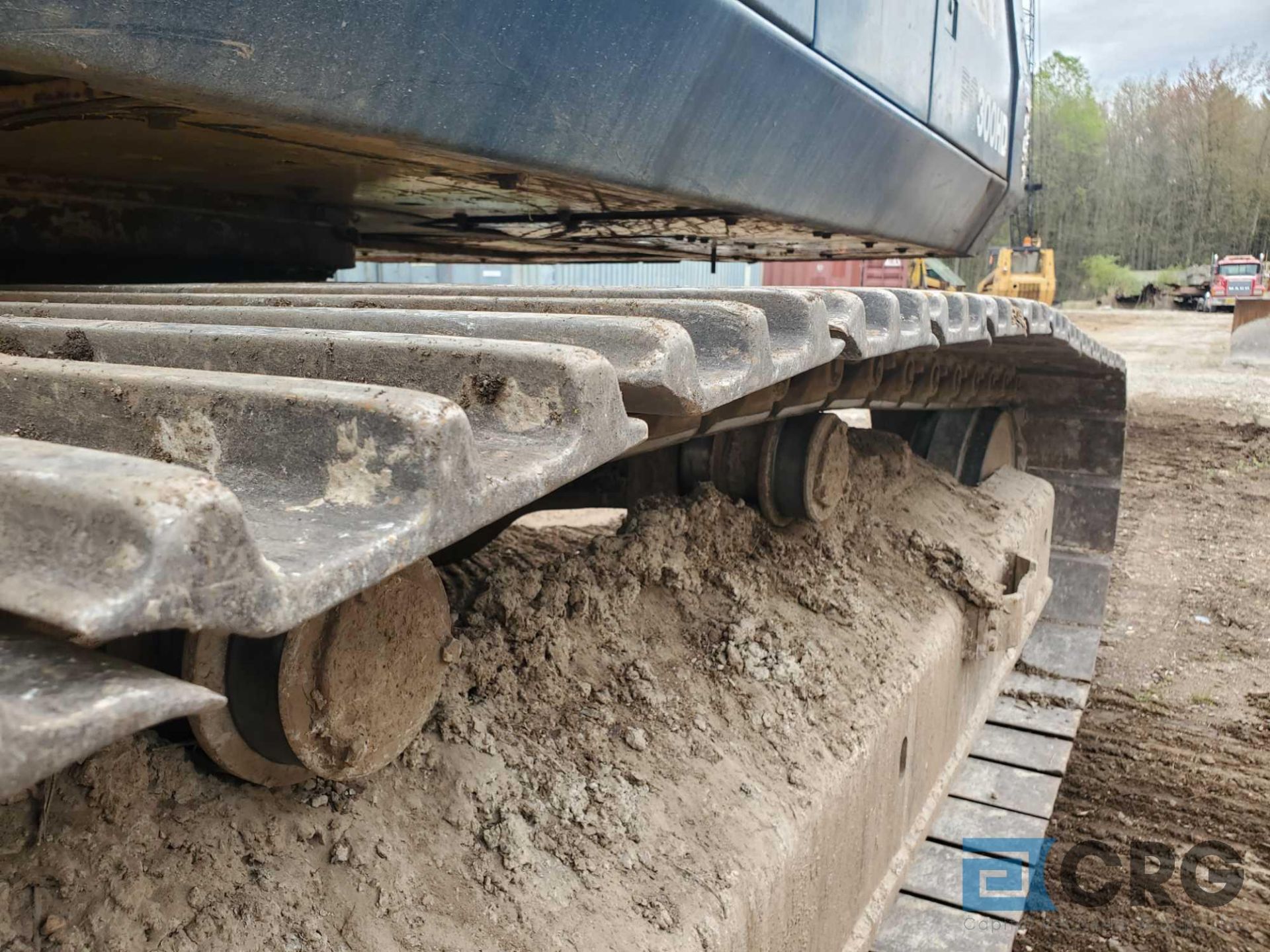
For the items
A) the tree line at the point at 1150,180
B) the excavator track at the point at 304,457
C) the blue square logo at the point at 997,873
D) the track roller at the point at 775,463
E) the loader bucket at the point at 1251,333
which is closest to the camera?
the excavator track at the point at 304,457

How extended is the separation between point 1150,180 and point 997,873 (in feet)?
114

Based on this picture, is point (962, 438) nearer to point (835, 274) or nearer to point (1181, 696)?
point (1181, 696)

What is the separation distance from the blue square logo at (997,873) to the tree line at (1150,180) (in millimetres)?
29057

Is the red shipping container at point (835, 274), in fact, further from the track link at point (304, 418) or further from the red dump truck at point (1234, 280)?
the track link at point (304, 418)

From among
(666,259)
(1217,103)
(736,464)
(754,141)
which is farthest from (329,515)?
(1217,103)

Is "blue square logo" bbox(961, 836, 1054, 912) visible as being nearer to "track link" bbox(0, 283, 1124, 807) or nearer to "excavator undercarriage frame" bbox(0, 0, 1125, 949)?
"excavator undercarriage frame" bbox(0, 0, 1125, 949)

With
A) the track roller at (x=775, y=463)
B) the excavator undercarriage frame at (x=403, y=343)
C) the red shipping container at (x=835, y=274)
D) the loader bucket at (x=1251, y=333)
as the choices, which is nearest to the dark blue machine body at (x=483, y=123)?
the excavator undercarriage frame at (x=403, y=343)

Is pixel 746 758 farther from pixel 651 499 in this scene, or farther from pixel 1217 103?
pixel 1217 103

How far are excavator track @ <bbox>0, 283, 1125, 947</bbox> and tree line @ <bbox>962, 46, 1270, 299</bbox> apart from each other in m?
30.8

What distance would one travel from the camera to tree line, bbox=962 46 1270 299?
3108 centimetres

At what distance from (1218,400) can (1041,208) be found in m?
23.5

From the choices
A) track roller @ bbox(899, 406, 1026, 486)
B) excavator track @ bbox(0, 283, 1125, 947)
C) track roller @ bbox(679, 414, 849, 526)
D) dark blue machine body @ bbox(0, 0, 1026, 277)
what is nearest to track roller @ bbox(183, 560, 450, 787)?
excavator track @ bbox(0, 283, 1125, 947)

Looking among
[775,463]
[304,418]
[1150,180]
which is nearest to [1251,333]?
[775,463]

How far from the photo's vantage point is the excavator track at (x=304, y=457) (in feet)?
1.87
